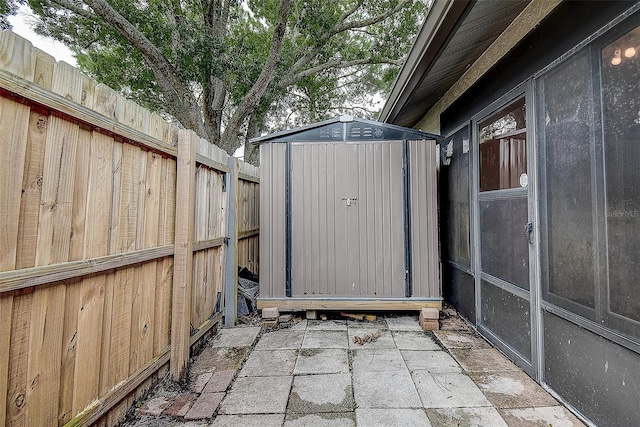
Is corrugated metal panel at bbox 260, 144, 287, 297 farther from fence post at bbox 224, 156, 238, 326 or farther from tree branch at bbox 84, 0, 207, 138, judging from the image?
tree branch at bbox 84, 0, 207, 138

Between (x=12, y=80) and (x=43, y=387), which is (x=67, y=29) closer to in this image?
→ (x=12, y=80)

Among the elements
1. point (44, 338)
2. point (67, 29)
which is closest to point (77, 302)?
point (44, 338)

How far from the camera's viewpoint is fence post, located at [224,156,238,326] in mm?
3072

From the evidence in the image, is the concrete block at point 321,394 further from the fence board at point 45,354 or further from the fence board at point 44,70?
the fence board at point 44,70

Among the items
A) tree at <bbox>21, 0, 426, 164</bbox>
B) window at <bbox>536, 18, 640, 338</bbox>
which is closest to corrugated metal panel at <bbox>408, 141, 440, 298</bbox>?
window at <bbox>536, 18, 640, 338</bbox>

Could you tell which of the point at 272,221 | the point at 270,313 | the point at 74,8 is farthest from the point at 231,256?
the point at 74,8

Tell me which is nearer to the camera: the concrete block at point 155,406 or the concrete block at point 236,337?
the concrete block at point 155,406

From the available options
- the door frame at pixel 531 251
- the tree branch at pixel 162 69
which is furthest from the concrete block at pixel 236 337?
the tree branch at pixel 162 69

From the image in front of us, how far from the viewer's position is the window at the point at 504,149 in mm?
2158

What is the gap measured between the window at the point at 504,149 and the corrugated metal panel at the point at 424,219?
1.70ft

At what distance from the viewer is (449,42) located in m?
2.15

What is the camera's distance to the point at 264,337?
2812 mm

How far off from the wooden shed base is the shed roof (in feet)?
5.50

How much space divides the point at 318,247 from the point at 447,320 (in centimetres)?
156
